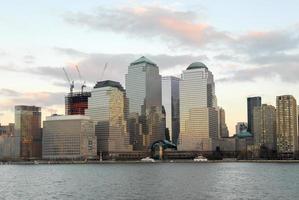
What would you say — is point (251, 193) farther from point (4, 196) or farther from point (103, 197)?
point (4, 196)

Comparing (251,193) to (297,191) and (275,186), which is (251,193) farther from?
(275,186)

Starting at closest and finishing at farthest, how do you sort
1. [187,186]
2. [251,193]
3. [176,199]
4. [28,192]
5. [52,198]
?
[176,199] < [52,198] < [251,193] < [28,192] < [187,186]

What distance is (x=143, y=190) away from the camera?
378 feet

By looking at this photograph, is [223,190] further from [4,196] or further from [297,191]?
[4,196]

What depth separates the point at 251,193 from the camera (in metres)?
108

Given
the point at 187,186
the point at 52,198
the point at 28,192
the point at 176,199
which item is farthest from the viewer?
the point at 187,186

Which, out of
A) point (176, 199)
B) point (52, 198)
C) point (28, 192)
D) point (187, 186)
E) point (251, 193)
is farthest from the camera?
point (187, 186)

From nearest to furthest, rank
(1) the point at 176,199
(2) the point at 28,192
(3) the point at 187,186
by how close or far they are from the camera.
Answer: (1) the point at 176,199 → (2) the point at 28,192 → (3) the point at 187,186

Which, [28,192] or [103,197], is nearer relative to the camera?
[103,197]

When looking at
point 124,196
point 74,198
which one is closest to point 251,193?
point 124,196

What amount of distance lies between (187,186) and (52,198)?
34.1 m

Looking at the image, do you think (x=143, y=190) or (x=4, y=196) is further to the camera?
(x=143, y=190)

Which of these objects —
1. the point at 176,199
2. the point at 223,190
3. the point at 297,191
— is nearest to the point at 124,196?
the point at 176,199

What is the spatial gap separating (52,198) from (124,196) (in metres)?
13.0
